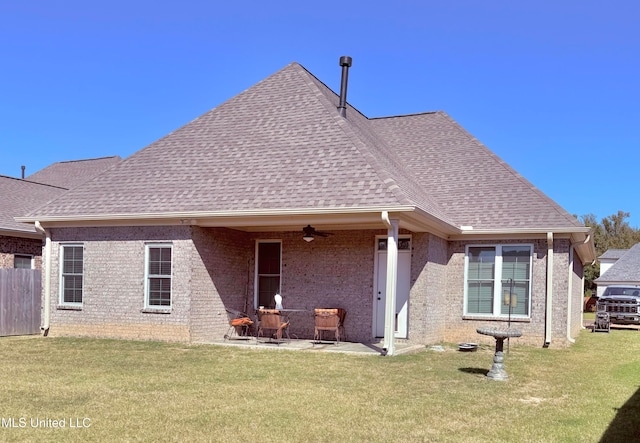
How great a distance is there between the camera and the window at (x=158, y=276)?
14.4 meters

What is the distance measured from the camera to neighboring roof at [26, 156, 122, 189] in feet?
93.7

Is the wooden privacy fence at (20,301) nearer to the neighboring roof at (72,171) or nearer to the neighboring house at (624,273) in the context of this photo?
the neighboring roof at (72,171)

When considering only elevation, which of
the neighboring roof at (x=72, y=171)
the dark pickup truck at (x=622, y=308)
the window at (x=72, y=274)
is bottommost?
the dark pickup truck at (x=622, y=308)

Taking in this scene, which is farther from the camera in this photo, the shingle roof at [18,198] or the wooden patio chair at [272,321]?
the shingle roof at [18,198]

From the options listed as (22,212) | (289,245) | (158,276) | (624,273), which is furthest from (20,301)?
(624,273)

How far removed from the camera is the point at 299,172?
46.3 ft

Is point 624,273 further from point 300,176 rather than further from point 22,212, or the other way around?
point 22,212

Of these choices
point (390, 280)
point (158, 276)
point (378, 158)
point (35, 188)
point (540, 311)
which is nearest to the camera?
point (390, 280)

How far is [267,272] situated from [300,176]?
10.7ft

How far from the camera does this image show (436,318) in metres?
15.1

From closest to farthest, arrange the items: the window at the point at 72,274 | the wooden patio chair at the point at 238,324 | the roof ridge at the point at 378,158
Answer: the roof ridge at the point at 378,158, the wooden patio chair at the point at 238,324, the window at the point at 72,274

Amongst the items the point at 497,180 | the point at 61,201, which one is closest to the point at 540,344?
the point at 497,180

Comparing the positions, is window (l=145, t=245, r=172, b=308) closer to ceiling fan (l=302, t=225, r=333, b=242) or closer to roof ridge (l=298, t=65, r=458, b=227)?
ceiling fan (l=302, t=225, r=333, b=242)

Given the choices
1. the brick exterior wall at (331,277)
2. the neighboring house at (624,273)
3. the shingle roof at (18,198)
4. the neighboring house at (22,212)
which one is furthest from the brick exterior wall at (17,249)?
the neighboring house at (624,273)
